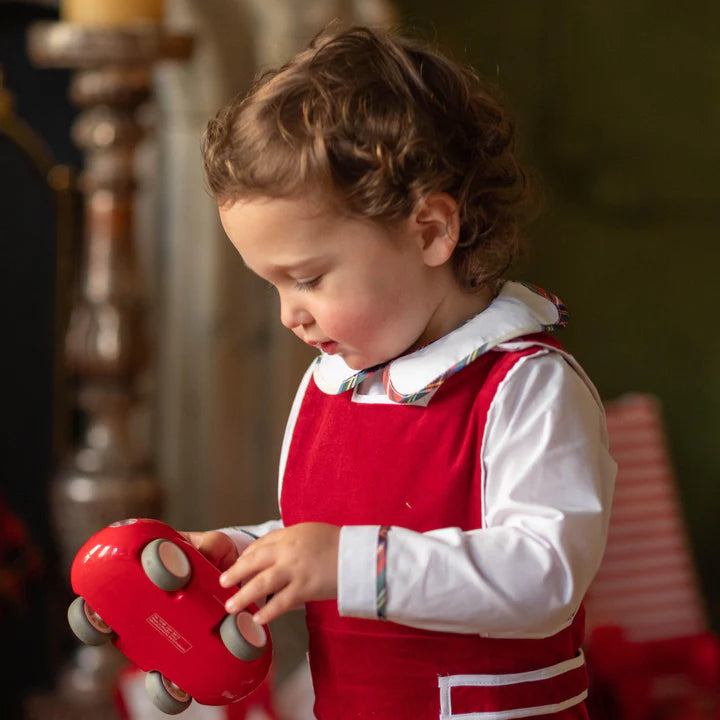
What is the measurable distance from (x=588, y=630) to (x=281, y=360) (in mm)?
732

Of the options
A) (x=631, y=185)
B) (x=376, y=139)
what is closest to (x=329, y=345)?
(x=376, y=139)

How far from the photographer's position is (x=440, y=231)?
2.85ft

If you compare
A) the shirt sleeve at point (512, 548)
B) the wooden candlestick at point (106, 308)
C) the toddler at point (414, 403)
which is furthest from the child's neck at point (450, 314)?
the wooden candlestick at point (106, 308)

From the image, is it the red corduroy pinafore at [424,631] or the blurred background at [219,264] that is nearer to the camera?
the red corduroy pinafore at [424,631]

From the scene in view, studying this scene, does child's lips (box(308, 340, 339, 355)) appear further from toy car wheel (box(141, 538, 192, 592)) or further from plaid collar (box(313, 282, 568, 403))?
toy car wheel (box(141, 538, 192, 592))

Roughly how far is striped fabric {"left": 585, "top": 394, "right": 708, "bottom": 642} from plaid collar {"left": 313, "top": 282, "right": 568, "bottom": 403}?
1.38 metres

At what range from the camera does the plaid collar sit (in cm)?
85

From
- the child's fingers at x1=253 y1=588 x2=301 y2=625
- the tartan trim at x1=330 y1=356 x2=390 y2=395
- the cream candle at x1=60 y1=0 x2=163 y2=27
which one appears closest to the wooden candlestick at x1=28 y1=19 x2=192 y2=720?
the cream candle at x1=60 y1=0 x2=163 y2=27

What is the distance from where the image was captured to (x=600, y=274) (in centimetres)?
272

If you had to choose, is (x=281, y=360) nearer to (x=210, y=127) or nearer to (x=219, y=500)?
(x=219, y=500)

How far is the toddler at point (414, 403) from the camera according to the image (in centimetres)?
77

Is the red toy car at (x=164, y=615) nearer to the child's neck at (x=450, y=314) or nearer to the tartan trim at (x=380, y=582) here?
the tartan trim at (x=380, y=582)

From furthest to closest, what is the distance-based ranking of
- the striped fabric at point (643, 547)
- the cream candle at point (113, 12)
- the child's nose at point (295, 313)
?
the striped fabric at point (643, 547), the cream candle at point (113, 12), the child's nose at point (295, 313)

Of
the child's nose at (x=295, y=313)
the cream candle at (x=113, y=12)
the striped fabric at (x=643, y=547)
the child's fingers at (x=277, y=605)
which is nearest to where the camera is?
the child's fingers at (x=277, y=605)
